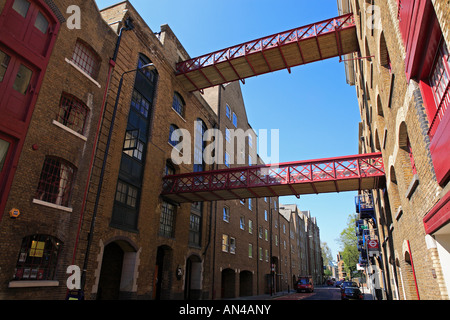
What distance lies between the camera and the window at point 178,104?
22297 mm

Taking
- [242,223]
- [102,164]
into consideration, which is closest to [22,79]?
[102,164]

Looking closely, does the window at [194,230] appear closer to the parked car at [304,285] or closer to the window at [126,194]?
the window at [126,194]

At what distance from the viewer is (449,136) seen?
4.53 m

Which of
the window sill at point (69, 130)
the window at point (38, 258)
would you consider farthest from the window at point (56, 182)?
the window at point (38, 258)

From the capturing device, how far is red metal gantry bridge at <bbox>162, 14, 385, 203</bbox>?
15.5 meters

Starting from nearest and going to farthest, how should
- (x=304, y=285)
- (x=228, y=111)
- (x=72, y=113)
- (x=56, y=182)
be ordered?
(x=56, y=182) → (x=72, y=113) → (x=228, y=111) → (x=304, y=285)

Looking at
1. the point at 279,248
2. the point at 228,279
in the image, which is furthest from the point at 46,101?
the point at 279,248

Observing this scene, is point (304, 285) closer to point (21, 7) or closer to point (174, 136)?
point (174, 136)

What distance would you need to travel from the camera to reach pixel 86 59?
14.2 meters

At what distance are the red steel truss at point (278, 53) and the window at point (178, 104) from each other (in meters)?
1.63

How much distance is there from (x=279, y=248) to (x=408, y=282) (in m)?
36.5

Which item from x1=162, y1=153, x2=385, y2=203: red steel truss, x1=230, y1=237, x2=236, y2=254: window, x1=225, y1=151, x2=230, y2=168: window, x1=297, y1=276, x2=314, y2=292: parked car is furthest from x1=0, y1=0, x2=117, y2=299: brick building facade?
x1=297, y1=276, x2=314, y2=292: parked car

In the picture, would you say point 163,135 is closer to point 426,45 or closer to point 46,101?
point 46,101

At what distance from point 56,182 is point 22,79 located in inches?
162
